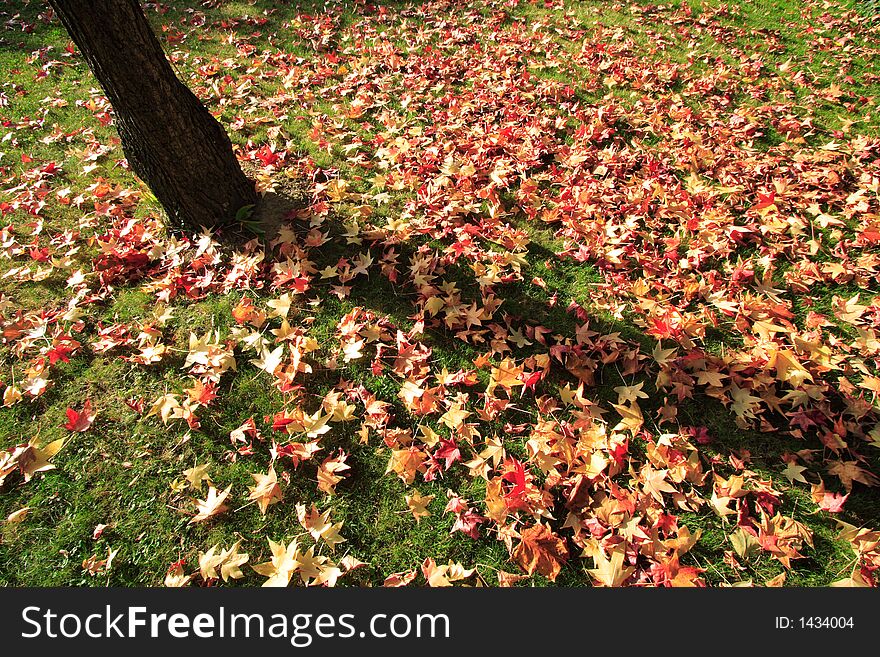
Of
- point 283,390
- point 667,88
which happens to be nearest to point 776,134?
point 667,88

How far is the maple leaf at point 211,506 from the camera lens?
2.31 metres

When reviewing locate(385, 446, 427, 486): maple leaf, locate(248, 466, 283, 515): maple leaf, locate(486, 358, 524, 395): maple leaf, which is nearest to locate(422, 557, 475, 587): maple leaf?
locate(385, 446, 427, 486): maple leaf

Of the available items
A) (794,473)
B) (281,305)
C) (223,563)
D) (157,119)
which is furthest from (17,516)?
(794,473)

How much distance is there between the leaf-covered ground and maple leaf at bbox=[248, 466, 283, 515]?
19mm

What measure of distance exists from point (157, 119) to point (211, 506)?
2399 millimetres

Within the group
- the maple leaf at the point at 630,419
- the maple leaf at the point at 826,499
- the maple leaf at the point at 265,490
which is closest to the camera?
the maple leaf at the point at 826,499

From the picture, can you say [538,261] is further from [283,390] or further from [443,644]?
[443,644]

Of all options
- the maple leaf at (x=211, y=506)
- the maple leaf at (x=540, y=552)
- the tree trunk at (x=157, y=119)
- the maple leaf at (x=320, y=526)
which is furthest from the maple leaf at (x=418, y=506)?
the tree trunk at (x=157, y=119)

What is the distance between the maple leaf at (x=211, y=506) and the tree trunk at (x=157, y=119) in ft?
6.68

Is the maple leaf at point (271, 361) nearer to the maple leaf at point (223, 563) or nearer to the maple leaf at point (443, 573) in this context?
the maple leaf at point (223, 563)

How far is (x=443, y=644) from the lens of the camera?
6.46ft

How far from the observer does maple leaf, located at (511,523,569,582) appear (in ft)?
6.99

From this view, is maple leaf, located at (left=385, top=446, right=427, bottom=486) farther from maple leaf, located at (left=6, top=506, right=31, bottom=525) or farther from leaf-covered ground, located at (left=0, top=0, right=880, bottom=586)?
maple leaf, located at (left=6, top=506, right=31, bottom=525)

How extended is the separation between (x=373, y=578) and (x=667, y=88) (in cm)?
539
